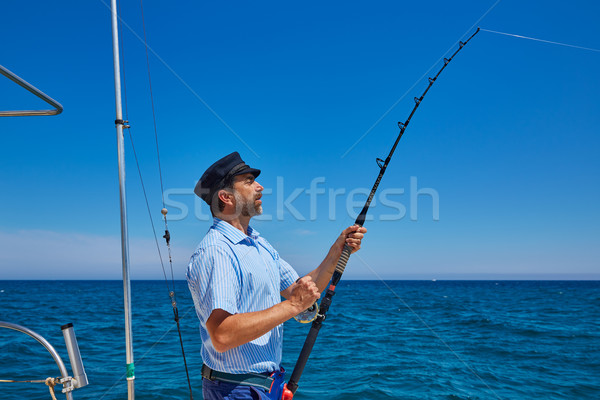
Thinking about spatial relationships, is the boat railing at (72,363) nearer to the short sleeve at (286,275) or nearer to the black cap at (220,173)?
the black cap at (220,173)

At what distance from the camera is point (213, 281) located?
1.65m

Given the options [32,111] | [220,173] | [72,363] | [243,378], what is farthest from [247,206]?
[32,111]

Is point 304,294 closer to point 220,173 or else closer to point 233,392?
point 233,392

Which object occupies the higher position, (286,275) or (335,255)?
(335,255)

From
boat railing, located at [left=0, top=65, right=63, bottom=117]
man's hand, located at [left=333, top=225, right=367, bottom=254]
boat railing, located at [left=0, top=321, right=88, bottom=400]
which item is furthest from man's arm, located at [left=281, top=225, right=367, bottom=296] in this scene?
boat railing, located at [left=0, top=65, right=63, bottom=117]

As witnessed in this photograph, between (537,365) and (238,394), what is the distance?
12535 millimetres

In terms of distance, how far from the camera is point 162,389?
8891mm

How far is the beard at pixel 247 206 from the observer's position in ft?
6.77

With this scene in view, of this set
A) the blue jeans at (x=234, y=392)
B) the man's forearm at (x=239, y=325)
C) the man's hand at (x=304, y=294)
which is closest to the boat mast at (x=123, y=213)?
the blue jeans at (x=234, y=392)

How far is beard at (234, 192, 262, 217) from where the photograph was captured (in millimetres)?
2064

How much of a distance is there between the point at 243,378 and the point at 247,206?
75 cm

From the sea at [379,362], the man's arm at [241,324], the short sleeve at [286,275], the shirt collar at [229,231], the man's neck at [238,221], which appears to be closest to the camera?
the man's arm at [241,324]

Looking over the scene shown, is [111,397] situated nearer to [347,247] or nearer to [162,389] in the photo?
[162,389]

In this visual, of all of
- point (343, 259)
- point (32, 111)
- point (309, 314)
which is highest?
point (32, 111)
